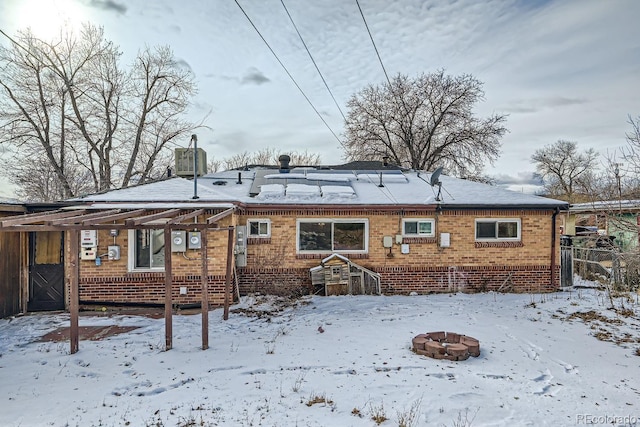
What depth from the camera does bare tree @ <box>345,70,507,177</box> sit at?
2472cm

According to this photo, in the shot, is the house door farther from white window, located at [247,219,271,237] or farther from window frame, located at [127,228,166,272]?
white window, located at [247,219,271,237]

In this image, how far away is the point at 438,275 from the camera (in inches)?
421

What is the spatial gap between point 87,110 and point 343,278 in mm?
19527

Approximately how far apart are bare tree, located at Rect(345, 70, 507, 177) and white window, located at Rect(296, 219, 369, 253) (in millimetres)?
16495

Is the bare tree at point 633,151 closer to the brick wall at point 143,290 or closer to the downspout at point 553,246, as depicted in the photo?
the downspout at point 553,246

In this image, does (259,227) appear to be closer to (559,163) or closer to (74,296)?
(74,296)

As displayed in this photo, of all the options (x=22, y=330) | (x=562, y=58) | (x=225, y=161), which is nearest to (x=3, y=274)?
(x=22, y=330)

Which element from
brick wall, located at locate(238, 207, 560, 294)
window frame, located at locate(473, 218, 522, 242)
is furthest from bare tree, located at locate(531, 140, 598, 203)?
window frame, located at locate(473, 218, 522, 242)

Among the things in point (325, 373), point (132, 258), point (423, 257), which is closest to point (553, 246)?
point (423, 257)

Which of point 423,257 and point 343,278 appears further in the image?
point 423,257

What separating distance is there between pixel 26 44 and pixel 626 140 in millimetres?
24869

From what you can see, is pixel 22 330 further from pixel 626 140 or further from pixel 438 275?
pixel 626 140

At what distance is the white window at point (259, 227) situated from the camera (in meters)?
10.3

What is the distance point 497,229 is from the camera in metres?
10.8
